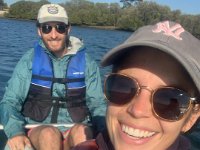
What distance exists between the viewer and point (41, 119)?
3465mm

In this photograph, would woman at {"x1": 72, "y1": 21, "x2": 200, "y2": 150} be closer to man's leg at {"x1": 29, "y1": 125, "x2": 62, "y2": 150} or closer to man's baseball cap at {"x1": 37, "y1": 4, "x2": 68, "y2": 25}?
man's leg at {"x1": 29, "y1": 125, "x2": 62, "y2": 150}

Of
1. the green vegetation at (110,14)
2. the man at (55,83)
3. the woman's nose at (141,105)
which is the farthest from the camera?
the green vegetation at (110,14)

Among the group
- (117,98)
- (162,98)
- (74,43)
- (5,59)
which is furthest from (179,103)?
(5,59)

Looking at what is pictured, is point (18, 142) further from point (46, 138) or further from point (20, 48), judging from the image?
point (20, 48)

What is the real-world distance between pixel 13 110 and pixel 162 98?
7.45 feet

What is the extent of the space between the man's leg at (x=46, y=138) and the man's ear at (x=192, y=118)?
173cm

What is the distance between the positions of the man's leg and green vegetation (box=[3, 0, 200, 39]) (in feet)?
107

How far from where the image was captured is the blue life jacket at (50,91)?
3494 millimetres

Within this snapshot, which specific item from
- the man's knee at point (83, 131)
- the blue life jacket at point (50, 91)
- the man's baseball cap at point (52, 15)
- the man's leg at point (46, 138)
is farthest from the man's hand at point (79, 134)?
the man's baseball cap at point (52, 15)

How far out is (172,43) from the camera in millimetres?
1200

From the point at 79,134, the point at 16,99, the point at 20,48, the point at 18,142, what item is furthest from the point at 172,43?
the point at 20,48

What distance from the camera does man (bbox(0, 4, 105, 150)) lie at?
3.46 m

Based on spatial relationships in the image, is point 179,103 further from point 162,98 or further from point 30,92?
point 30,92

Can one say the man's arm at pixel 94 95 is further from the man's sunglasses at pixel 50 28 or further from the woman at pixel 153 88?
the woman at pixel 153 88
